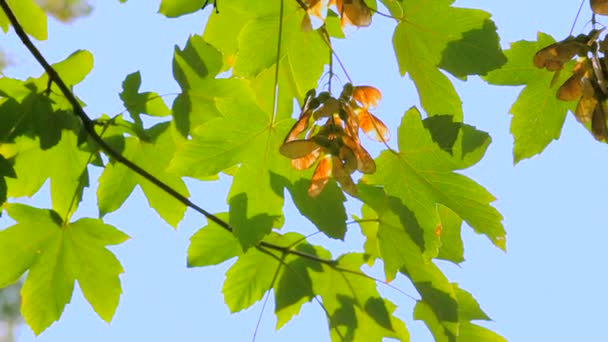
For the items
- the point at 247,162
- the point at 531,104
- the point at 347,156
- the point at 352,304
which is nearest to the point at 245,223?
the point at 247,162

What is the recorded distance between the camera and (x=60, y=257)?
1.25 meters

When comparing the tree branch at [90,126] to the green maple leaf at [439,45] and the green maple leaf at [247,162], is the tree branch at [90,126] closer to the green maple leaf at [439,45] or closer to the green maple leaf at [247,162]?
the green maple leaf at [247,162]

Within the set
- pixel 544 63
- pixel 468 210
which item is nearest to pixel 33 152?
pixel 468 210

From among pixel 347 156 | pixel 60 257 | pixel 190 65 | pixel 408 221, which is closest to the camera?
pixel 347 156

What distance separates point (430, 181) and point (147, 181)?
19.3 inches

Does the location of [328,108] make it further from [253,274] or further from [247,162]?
[253,274]

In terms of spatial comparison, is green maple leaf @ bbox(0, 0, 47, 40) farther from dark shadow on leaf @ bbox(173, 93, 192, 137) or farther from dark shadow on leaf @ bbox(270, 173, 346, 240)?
dark shadow on leaf @ bbox(270, 173, 346, 240)

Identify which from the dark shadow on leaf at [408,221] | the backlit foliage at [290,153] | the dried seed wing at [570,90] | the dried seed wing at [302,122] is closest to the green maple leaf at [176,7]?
the backlit foliage at [290,153]

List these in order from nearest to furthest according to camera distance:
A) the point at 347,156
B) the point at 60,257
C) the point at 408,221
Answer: the point at 347,156, the point at 408,221, the point at 60,257

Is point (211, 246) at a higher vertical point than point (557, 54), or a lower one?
lower

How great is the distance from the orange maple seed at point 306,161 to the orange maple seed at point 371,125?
A: 8 cm

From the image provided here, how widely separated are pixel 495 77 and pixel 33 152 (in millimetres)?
747

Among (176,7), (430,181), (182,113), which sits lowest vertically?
(430,181)

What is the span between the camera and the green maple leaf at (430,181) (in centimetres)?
103
